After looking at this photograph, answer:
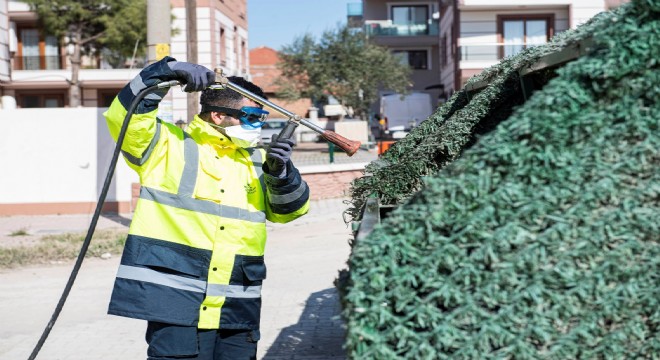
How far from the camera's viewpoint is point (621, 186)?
2.21 meters

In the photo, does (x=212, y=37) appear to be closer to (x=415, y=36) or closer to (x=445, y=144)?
(x=415, y=36)

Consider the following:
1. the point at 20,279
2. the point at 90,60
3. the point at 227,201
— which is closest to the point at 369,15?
the point at 90,60

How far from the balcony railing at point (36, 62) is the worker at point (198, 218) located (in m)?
34.3

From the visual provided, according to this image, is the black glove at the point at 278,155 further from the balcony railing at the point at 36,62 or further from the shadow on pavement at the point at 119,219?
the balcony railing at the point at 36,62

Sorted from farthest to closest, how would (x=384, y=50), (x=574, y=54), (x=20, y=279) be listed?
1. (x=384, y=50)
2. (x=20, y=279)
3. (x=574, y=54)

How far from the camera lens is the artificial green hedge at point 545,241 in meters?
2.15

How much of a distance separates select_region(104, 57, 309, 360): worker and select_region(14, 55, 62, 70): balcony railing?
34.3 m

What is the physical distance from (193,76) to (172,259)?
2.60 ft

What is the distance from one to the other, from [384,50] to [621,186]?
38.7m

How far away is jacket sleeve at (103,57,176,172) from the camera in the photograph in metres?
3.49

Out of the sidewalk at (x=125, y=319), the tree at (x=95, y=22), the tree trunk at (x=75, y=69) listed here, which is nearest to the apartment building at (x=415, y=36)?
the tree trunk at (x=75, y=69)

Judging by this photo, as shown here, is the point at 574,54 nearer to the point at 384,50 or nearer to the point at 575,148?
the point at 575,148

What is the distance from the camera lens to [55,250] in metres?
10.6

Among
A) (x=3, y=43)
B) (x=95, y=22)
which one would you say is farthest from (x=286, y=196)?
(x=95, y=22)
